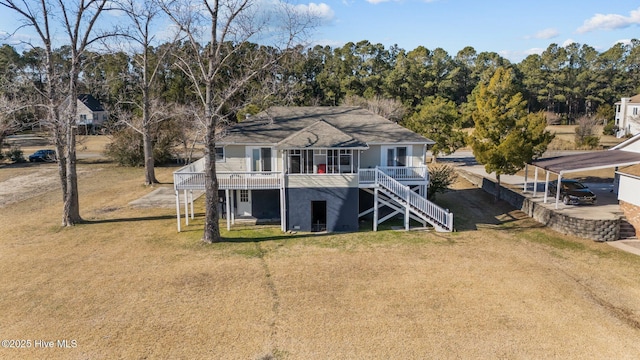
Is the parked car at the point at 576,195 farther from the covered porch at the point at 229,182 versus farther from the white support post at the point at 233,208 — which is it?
the white support post at the point at 233,208

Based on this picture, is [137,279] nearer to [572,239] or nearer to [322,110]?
[322,110]

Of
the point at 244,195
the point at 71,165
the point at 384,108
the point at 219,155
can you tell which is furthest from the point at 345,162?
the point at 384,108

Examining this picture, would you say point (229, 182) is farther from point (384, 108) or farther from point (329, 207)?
point (384, 108)

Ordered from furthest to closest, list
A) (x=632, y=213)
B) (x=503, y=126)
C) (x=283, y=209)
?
(x=503, y=126)
(x=283, y=209)
(x=632, y=213)

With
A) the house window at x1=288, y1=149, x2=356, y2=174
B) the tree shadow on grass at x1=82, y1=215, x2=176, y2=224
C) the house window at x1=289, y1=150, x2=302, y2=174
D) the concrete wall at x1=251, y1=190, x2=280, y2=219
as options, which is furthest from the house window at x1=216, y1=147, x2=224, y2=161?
the house window at x1=288, y1=149, x2=356, y2=174

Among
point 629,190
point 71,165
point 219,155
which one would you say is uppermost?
point 219,155

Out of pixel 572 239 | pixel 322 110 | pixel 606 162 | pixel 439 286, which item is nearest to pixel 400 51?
pixel 322 110
